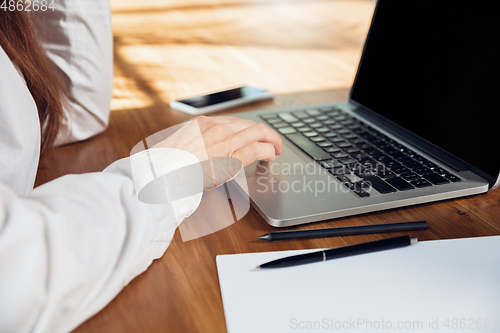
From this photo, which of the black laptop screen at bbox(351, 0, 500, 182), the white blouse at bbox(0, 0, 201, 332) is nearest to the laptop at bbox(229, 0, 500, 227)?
the black laptop screen at bbox(351, 0, 500, 182)

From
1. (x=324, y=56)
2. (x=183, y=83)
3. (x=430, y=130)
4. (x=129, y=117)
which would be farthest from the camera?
(x=324, y=56)

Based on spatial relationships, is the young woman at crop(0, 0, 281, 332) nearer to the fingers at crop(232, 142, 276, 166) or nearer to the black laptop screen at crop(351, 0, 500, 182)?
the fingers at crop(232, 142, 276, 166)

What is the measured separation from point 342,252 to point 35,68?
0.50 metres

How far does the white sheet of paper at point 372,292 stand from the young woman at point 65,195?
0.10 metres

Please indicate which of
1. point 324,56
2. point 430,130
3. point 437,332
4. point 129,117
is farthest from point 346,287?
point 324,56

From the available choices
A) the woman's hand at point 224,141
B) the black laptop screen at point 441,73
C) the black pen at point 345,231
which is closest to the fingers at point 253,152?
the woman's hand at point 224,141

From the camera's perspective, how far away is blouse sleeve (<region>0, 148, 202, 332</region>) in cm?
34

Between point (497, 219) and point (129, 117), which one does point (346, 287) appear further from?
point (129, 117)

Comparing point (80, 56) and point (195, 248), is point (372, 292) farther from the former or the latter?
point (80, 56)

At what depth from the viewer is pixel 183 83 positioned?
1.03 meters

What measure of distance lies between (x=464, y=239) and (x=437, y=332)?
6.7 inches

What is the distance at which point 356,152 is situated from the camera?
65 centimetres

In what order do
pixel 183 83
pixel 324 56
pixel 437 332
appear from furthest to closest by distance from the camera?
pixel 324 56
pixel 183 83
pixel 437 332

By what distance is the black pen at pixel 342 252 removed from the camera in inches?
17.1
